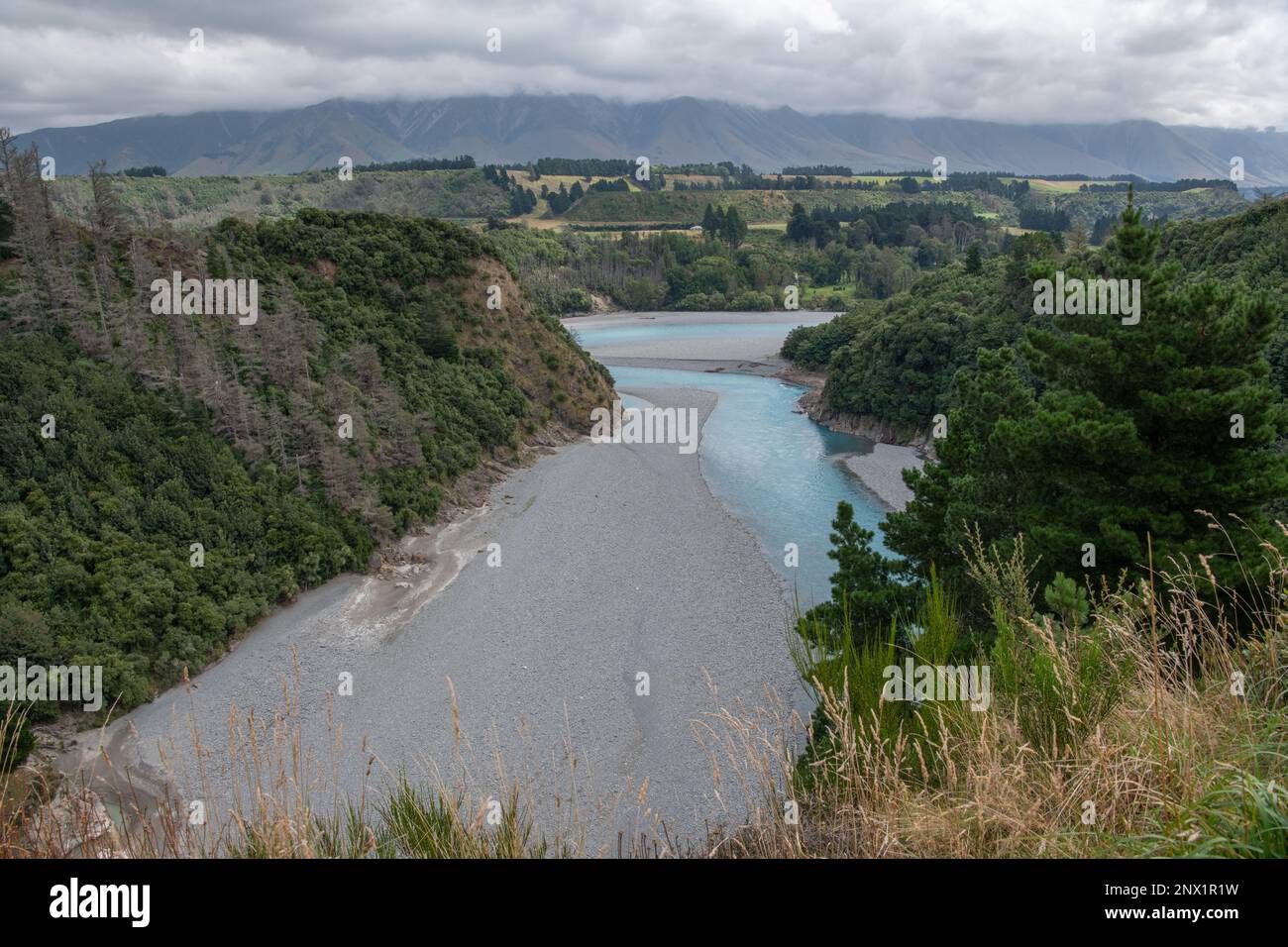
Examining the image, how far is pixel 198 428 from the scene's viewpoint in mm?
25828

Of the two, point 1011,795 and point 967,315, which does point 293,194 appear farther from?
point 1011,795

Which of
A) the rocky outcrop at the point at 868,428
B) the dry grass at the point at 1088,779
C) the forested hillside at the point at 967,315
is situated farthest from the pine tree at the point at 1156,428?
the rocky outcrop at the point at 868,428

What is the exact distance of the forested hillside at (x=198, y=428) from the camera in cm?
1977

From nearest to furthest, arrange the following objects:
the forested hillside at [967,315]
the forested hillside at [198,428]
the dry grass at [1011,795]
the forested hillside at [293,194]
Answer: the dry grass at [1011,795], the forested hillside at [198,428], the forested hillside at [967,315], the forested hillside at [293,194]

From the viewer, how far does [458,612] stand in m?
→ 22.9

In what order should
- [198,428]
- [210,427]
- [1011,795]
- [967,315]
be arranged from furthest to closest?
[967,315], [210,427], [198,428], [1011,795]

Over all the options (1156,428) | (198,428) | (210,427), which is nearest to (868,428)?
(210,427)

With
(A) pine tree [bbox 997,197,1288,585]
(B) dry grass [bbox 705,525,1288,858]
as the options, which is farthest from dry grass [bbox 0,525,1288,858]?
(A) pine tree [bbox 997,197,1288,585]

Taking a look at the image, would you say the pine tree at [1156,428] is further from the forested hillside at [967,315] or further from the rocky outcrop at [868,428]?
the rocky outcrop at [868,428]

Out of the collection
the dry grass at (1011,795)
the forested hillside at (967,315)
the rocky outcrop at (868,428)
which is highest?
the forested hillside at (967,315)

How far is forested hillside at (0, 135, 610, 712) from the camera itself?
64.8 feet

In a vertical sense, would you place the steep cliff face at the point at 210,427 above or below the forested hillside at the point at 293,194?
below
